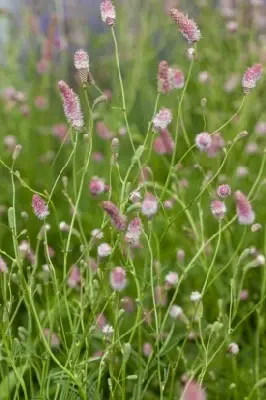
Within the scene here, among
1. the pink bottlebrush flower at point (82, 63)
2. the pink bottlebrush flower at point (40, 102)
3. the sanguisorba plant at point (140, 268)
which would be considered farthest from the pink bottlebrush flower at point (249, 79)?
the pink bottlebrush flower at point (40, 102)

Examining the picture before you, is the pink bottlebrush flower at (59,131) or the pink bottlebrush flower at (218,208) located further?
the pink bottlebrush flower at (59,131)

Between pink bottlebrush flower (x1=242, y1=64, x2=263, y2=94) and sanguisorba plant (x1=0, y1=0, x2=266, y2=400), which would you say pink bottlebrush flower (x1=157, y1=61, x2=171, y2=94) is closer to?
sanguisorba plant (x1=0, y1=0, x2=266, y2=400)

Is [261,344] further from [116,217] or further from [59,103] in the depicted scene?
[59,103]

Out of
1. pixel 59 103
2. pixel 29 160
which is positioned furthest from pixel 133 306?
pixel 59 103

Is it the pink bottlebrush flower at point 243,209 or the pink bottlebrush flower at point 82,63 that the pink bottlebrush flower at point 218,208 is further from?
the pink bottlebrush flower at point 82,63

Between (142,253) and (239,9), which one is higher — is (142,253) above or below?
below

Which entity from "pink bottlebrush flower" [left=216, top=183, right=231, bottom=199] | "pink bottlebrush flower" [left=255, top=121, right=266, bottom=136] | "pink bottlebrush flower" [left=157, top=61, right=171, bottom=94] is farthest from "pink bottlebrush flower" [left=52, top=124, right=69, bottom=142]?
"pink bottlebrush flower" [left=216, top=183, right=231, bottom=199]

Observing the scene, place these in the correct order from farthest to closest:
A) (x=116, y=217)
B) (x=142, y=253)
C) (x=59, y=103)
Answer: (x=59, y=103)
(x=142, y=253)
(x=116, y=217)

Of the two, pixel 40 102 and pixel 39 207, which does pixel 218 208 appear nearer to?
pixel 39 207
